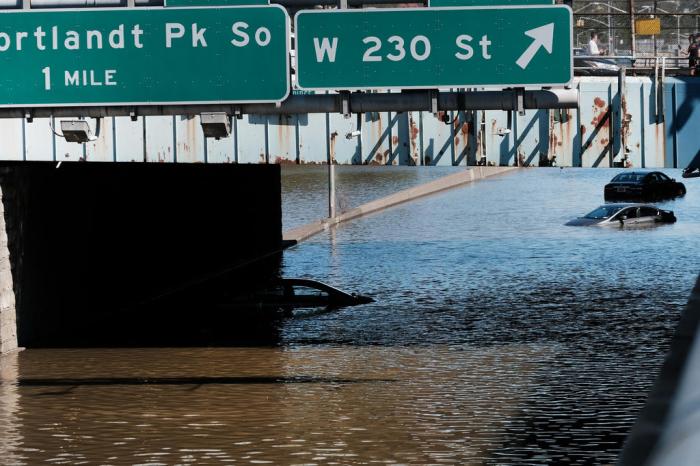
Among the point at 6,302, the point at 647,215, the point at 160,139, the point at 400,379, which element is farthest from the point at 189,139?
the point at 647,215

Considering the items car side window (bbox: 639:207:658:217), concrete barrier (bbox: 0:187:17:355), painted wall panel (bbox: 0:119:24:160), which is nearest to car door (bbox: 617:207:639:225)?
car side window (bbox: 639:207:658:217)

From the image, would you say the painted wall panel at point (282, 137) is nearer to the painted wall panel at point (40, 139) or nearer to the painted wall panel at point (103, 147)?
the painted wall panel at point (103, 147)

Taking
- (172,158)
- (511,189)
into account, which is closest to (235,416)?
(172,158)

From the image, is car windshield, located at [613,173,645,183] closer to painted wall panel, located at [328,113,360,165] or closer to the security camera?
painted wall panel, located at [328,113,360,165]

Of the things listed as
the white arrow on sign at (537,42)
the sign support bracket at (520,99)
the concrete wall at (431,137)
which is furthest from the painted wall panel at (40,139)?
the white arrow on sign at (537,42)

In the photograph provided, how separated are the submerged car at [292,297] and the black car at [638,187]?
29.0 metres

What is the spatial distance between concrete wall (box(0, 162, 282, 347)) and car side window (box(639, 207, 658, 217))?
16376 mm

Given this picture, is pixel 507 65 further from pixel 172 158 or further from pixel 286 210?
pixel 286 210

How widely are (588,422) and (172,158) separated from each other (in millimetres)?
7444

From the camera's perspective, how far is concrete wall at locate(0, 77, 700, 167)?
16281mm

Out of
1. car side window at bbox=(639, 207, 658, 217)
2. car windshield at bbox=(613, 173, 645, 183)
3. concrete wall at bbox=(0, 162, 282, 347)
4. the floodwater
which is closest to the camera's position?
the floodwater

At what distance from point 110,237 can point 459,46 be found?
1493 cm

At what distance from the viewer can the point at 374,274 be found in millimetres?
34500

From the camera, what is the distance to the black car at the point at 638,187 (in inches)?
2116
